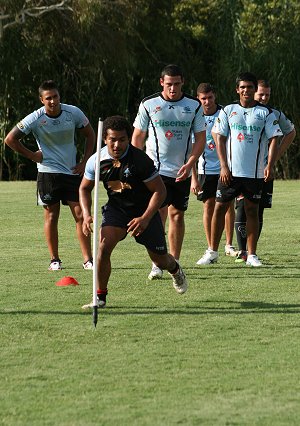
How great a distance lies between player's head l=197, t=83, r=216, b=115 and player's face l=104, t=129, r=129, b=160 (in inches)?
185

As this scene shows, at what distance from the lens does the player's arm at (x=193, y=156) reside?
1140 cm

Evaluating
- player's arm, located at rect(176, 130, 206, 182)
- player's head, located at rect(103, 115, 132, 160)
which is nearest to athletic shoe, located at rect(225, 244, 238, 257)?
player's arm, located at rect(176, 130, 206, 182)

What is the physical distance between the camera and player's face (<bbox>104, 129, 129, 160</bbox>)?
8.98 metres

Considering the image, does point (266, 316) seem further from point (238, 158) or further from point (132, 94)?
point (132, 94)

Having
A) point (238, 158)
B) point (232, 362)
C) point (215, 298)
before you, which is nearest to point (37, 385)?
point (232, 362)

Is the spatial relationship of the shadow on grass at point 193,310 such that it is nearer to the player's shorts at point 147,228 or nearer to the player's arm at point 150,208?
the player's shorts at point 147,228

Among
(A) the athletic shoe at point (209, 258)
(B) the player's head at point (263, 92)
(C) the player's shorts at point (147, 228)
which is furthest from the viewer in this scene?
(B) the player's head at point (263, 92)

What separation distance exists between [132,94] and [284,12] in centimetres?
525

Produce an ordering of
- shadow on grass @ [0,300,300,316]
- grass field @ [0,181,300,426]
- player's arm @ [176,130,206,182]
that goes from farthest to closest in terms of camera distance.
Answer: player's arm @ [176,130,206,182] → shadow on grass @ [0,300,300,316] → grass field @ [0,181,300,426]

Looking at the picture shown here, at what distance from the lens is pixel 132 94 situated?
3472 centimetres

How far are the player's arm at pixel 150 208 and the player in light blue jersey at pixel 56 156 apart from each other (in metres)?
3.08

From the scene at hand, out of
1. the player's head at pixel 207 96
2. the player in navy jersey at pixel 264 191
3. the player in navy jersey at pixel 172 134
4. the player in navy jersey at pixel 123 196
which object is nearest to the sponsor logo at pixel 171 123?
the player in navy jersey at pixel 172 134

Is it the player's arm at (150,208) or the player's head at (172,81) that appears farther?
the player's head at (172,81)

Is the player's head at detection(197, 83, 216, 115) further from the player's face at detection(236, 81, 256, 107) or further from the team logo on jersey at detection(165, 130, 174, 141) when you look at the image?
the team logo on jersey at detection(165, 130, 174, 141)
